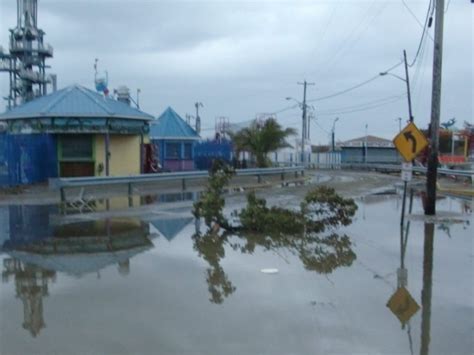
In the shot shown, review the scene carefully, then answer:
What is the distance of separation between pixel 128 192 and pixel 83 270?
1432cm

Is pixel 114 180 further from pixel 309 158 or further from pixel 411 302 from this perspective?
pixel 309 158

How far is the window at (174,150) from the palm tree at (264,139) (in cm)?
444

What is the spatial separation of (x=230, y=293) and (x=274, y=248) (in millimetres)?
3801

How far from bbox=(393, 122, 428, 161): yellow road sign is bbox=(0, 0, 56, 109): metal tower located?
174 ft

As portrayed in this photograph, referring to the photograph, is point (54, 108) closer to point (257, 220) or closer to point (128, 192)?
point (128, 192)

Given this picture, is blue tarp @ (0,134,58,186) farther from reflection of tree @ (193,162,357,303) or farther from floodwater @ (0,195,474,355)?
reflection of tree @ (193,162,357,303)

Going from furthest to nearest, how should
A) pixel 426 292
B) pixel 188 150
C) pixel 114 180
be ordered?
1. pixel 188 150
2. pixel 114 180
3. pixel 426 292

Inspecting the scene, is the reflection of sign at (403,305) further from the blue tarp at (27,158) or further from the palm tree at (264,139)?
the palm tree at (264,139)

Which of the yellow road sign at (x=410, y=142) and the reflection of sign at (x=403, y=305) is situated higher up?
the yellow road sign at (x=410, y=142)

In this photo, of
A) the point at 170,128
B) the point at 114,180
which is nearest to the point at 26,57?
the point at 170,128

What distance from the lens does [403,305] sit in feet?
26.3

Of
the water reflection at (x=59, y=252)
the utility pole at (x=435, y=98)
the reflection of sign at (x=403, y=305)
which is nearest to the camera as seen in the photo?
the reflection of sign at (x=403, y=305)

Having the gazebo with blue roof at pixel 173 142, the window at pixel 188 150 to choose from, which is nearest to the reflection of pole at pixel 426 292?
the gazebo with blue roof at pixel 173 142

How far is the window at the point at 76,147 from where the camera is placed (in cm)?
2894
